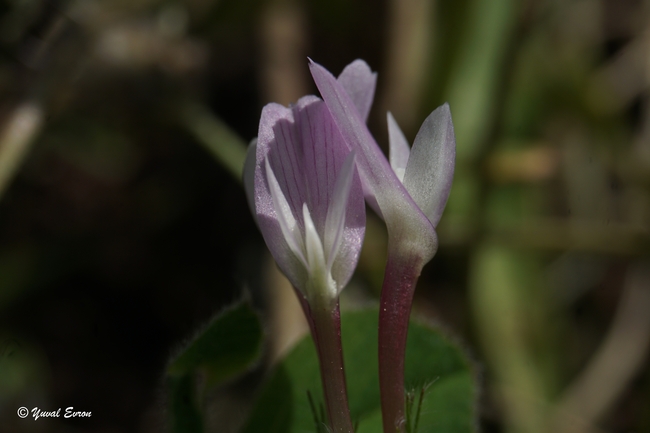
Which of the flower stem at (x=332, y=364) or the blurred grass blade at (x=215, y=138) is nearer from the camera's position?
the flower stem at (x=332, y=364)

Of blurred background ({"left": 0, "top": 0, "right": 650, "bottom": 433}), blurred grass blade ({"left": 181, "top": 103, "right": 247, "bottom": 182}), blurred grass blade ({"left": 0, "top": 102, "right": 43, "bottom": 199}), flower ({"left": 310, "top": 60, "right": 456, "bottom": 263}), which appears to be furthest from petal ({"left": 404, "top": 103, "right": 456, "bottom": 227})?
blurred grass blade ({"left": 181, "top": 103, "right": 247, "bottom": 182})

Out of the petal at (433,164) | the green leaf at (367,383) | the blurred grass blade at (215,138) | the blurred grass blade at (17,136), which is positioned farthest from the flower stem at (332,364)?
the blurred grass blade at (215,138)

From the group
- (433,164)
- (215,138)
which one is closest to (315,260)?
(433,164)

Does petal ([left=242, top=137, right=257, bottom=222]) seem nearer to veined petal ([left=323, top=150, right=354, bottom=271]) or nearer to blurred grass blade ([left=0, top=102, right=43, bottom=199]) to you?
veined petal ([left=323, top=150, right=354, bottom=271])

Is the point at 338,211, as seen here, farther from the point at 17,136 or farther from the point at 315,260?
the point at 17,136

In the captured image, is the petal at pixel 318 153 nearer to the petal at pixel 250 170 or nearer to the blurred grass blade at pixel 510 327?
the petal at pixel 250 170

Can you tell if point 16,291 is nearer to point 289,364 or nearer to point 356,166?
point 289,364
